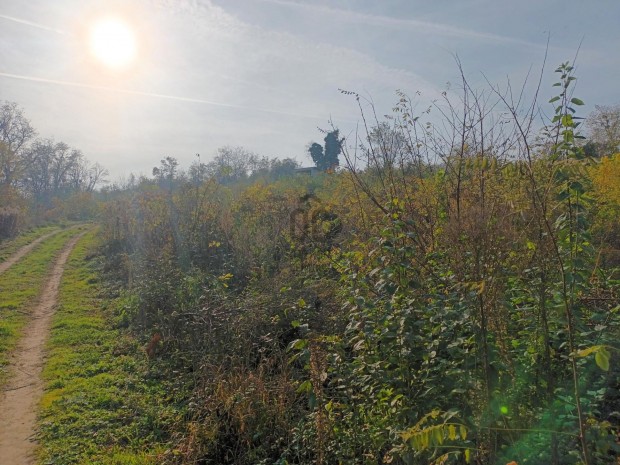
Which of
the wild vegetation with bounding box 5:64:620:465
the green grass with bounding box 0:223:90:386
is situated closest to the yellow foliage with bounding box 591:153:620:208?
the wild vegetation with bounding box 5:64:620:465

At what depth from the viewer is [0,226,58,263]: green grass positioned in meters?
20.3

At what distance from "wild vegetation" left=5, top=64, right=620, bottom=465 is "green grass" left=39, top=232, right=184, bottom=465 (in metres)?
0.03

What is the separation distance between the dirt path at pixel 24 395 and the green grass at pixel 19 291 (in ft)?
0.56

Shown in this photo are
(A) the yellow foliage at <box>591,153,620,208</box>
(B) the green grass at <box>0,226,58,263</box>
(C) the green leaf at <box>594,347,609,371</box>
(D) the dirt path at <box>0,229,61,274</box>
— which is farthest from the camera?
(B) the green grass at <box>0,226,58,263</box>

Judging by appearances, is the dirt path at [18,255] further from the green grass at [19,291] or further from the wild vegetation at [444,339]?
the wild vegetation at [444,339]

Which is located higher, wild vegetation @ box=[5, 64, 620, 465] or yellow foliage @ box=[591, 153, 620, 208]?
yellow foliage @ box=[591, 153, 620, 208]

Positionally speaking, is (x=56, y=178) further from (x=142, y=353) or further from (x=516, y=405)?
(x=516, y=405)

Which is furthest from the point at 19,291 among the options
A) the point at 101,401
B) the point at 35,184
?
the point at 35,184

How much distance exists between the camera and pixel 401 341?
10.4 ft

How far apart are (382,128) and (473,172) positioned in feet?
4.97

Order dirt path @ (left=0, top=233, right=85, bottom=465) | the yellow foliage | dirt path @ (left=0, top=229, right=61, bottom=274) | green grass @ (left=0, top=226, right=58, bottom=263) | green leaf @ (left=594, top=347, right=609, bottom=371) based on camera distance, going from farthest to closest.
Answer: green grass @ (left=0, top=226, right=58, bottom=263) → dirt path @ (left=0, top=229, right=61, bottom=274) → the yellow foliage → dirt path @ (left=0, top=233, right=85, bottom=465) → green leaf @ (left=594, top=347, right=609, bottom=371)

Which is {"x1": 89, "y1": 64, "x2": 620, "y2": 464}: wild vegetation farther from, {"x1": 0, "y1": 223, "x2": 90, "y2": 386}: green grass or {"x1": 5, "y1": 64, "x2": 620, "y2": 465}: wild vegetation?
{"x1": 0, "y1": 223, "x2": 90, "y2": 386}: green grass

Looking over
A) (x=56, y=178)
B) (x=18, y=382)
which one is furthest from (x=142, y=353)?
(x=56, y=178)

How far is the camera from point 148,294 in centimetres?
995
